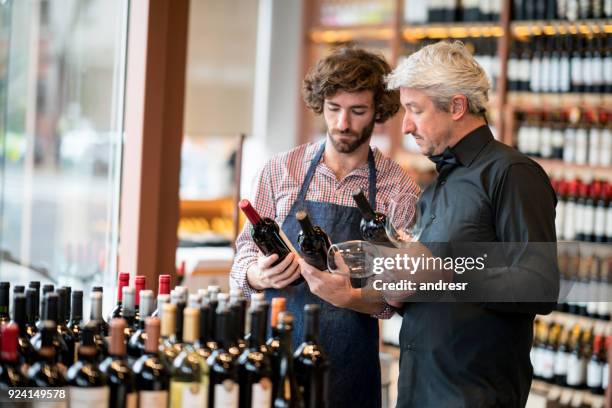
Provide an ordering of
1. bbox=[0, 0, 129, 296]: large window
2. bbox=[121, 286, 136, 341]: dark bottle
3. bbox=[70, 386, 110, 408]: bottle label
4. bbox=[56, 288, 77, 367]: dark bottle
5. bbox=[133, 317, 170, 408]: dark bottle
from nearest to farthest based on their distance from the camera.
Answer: bbox=[70, 386, 110, 408]: bottle label < bbox=[133, 317, 170, 408]: dark bottle < bbox=[56, 288, 77, 367]: dark bottle < bbox=[121, 286, 136, 341]: dark bottle < bbox=[0, 0, 129, 296]: large window

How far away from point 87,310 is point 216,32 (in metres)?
3.07

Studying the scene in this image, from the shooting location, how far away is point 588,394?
523cm

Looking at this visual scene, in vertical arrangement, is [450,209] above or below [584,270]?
above

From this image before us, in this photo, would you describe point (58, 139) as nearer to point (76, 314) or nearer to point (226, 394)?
point (76, 314)

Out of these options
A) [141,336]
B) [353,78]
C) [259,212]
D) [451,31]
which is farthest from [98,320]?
[451,31]

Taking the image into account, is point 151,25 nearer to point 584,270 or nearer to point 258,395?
point 258,395

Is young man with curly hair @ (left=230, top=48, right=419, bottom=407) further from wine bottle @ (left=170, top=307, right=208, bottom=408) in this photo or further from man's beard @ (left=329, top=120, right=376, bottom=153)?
wine bottle @ (left=170, top=307, right=208, bottom=408)

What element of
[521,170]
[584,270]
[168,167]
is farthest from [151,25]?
[584,270]

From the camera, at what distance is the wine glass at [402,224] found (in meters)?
2.36

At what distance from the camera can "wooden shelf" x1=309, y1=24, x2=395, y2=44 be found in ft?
21.1

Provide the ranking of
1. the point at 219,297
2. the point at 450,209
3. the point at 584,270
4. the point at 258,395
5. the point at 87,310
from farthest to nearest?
the point at 584,270
the point at 87,310
the point at 450,209
the point at 219,297
the point at 258,395

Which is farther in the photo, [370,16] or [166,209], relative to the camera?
[370,16]

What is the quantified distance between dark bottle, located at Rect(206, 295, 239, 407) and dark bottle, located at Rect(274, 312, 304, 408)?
4.9 inches

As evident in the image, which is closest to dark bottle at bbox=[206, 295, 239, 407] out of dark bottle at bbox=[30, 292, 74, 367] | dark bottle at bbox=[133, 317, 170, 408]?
dark bottle at bbox=[133, 317, 170, 408]
